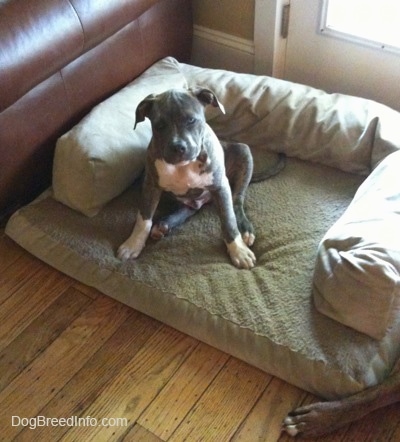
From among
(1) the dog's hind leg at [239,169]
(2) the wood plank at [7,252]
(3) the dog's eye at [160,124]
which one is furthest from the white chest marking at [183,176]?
(2) the wood plank at [7,252]

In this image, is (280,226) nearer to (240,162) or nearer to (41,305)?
(240,162)

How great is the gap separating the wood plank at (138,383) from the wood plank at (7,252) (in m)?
0.56

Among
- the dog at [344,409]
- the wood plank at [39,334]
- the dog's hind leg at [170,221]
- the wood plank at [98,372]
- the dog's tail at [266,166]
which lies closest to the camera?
the dog at [344,409]

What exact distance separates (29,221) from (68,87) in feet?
1.49

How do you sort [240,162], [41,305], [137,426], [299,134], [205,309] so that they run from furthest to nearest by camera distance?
[299,134] → [240,162] → [41,305] → [205,309] → [137,426]

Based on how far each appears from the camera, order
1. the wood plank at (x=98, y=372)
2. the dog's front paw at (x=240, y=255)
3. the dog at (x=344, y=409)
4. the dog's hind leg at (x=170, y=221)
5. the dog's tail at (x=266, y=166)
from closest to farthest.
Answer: the dog at (x=344, y=409)
the wood plank at (x=98, y=372)
the dog's front paw at (x=240, y=255)
the dog's hind leg at (x=170, y=221)
the dog's tail at (x=266, y=166)

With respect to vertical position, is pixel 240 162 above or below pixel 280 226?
above

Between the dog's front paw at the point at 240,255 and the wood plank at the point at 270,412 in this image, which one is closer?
the wood plank at the point at 270,412

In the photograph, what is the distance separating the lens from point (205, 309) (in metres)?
1.59

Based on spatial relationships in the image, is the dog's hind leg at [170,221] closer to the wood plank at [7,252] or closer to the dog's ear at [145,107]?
the dog's ear at [145,107]

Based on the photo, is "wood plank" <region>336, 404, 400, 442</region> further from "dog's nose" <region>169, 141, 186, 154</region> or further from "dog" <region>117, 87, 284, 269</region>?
"dog's nose" <region>169, 141, 186, 154</region>

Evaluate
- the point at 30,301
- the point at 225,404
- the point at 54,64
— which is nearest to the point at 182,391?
the point at 225,404

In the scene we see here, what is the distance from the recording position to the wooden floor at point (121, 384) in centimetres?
145

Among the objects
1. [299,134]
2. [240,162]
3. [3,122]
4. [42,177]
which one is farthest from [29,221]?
[299,134]
